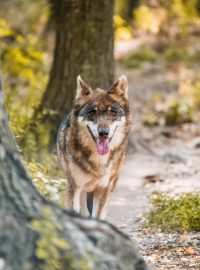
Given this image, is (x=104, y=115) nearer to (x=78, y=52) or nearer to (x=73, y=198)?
(x=73, y=198)

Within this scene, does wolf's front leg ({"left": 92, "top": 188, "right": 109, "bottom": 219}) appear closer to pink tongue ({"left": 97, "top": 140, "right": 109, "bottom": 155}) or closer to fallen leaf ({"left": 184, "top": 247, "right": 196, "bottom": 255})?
pink tongue ({"left": 97, "top": 140, "right": 109, "bottom": 155})

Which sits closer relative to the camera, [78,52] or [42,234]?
[42,234]

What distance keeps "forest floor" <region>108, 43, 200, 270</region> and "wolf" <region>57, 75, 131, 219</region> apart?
0.74 m

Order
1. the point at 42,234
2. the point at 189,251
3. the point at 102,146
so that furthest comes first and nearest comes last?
the point at 102,146
the point at 189,251
the point at 42,234

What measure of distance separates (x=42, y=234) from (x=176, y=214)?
4.55m

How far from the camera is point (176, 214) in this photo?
8711mm

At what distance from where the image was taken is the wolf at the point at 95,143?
7957 mm

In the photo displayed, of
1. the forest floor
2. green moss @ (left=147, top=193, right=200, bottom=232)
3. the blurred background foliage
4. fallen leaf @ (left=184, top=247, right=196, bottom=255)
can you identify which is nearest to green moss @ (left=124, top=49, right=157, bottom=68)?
the blurred background foliage

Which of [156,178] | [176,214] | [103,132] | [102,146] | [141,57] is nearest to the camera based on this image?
[103,132]

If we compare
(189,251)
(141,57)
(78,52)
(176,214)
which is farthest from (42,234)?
(141,57)

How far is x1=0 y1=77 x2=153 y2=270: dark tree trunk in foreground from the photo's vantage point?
172 inches

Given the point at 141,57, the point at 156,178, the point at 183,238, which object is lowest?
the point at 156,178

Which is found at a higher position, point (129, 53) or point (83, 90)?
point (129, 53)

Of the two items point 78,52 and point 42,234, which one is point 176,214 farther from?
point 78,52
